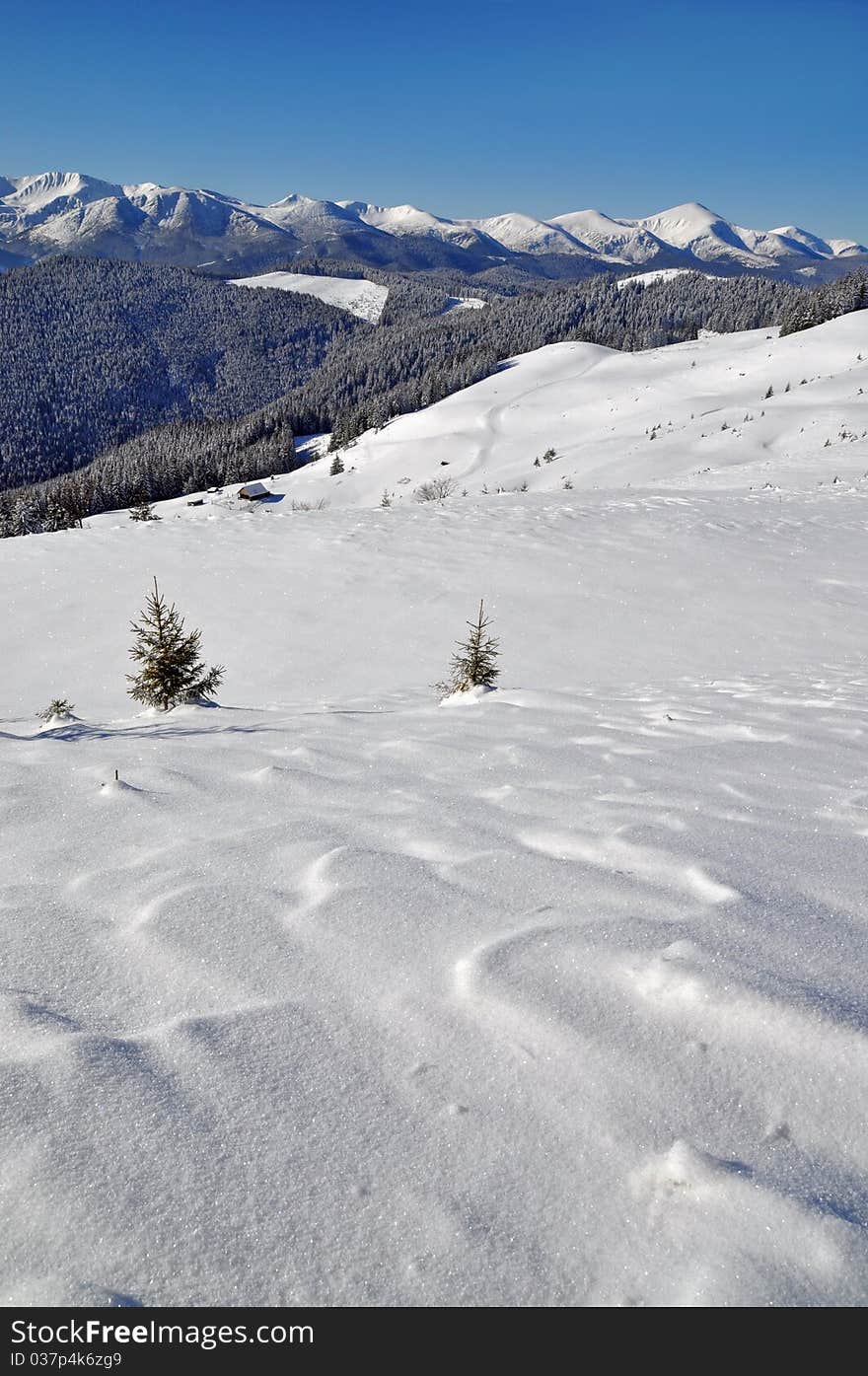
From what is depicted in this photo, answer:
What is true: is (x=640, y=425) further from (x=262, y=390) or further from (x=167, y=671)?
(x=262, y=390)

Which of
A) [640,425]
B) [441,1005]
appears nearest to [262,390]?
[640,425]

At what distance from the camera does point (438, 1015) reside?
1993 millimetres

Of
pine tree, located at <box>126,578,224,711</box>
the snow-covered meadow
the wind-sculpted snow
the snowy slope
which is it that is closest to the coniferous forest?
the snowy slope

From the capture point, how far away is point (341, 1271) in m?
1.32

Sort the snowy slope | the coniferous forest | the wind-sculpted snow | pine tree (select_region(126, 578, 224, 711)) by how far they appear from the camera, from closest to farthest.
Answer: the wind-sculpted snow
pine tree (select_region(126, 578, 224, 711))
the snowy slope
the coniferous forest

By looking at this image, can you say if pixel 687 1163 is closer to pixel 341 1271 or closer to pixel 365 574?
pixel 341 1271

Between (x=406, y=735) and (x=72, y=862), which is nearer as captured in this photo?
(x=72, y=862)

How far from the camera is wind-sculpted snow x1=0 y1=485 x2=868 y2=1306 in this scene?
4.39 ft

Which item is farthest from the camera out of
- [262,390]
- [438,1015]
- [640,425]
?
[262,390]

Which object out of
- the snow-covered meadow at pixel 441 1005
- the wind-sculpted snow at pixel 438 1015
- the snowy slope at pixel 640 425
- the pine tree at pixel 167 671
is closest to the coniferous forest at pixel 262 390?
the snowy slope at pixel 640 425

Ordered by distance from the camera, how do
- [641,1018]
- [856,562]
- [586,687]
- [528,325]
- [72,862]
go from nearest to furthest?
[641,1018], [72,862], [586,687], [856,562], [528,325]

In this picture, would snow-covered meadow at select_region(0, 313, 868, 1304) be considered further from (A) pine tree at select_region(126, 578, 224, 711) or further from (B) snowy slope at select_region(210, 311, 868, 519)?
(B) snowy slope at select_region(210, 311, 868, 519)
